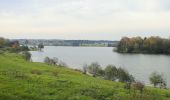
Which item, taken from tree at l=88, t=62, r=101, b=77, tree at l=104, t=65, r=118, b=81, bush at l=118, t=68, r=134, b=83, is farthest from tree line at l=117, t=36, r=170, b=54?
bush at l=118, t=68, r=134, b=83

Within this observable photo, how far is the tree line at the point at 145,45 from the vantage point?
174000 millimetres

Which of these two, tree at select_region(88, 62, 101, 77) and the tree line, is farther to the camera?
the tree line

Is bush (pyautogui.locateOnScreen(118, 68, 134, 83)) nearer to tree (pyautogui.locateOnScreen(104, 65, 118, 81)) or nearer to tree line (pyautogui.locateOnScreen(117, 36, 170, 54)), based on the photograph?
tree (pyautogui.locateOnScreen(104, 65, 118, 81))

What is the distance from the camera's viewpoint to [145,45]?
180m

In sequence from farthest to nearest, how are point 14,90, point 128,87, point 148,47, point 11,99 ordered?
point 148,47 → point 128,87 → point 14,90 → point 11,99

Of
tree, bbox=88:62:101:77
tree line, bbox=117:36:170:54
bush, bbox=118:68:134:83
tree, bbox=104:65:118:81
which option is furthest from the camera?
tree line, bbox=117:36:170:54

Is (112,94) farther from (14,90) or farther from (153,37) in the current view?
(153,37)

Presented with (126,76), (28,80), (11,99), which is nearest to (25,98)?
(11,99)

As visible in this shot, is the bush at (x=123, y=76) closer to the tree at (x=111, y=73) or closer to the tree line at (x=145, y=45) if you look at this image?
the tree at (x=111, y=73)

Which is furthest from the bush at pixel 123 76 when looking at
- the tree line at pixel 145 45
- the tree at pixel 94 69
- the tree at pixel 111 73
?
the tree line at pixel 145 45

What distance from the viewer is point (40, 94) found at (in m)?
17.9

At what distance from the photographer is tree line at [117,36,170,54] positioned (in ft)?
571

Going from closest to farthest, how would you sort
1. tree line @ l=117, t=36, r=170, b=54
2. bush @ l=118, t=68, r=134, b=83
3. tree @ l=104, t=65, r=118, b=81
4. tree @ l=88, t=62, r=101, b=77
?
1. bush @ l=118, t=68, r=134, b=83
2. tree @ l=104, t=65, r=118, b=81
3. tree @ l=88, t=62, r=101, b=77
4. tree line @ l=117, t=36, r=170, b=54

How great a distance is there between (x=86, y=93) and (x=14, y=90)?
4317 millimetres
